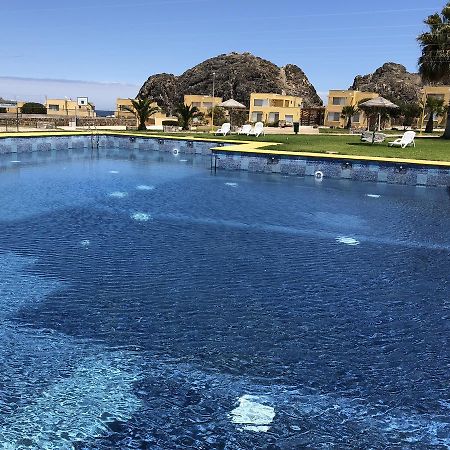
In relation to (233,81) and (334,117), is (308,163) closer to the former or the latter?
(334,117)

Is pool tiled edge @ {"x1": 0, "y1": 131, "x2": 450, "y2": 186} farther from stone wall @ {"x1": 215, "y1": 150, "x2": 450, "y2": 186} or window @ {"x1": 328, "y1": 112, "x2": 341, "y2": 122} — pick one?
window @ {"x1": 328, "y1": 112, "x2": 341, "y2": 122}

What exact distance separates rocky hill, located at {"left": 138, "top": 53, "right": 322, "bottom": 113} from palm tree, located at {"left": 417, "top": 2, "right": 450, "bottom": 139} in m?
63.5

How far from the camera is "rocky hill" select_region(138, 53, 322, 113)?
96.6 metres

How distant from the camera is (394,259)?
26.2 ft

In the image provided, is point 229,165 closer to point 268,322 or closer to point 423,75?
point 268,322

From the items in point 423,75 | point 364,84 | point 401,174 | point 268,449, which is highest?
point 364,84

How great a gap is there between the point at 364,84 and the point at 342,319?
4056 inches

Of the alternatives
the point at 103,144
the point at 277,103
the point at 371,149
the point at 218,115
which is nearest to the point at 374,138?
the point at 371,149

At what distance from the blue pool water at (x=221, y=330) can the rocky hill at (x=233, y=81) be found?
8919cm

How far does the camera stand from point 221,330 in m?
5.27

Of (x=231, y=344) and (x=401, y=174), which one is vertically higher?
(x=401, y=174)

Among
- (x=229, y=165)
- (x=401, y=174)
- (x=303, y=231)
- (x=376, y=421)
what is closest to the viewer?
(x=376, y=421)

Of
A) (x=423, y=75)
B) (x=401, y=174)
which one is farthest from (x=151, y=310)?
(x=423, y=75)

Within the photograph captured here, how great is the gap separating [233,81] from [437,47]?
225 feet
